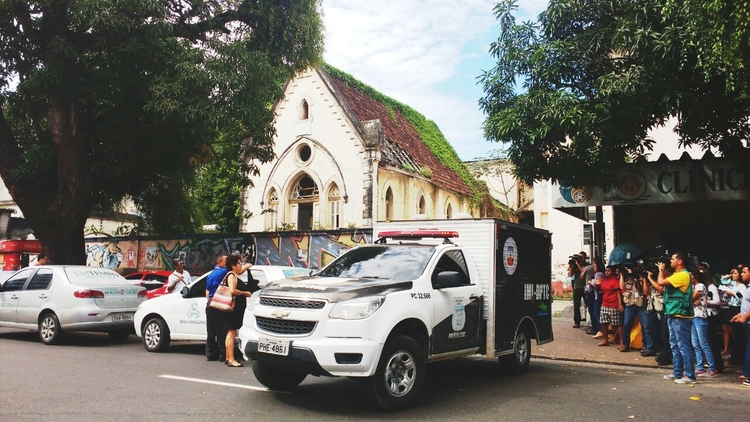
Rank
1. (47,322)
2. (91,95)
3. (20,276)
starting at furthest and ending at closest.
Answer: (91,95), (20,276), (47,322)

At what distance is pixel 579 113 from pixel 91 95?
38.9ft

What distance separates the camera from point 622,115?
36.8 feet

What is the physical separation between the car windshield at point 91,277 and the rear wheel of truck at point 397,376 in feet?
25.6

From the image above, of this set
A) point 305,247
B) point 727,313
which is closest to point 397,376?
point 727,313

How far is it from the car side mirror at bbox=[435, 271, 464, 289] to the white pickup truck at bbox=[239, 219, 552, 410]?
2 cm

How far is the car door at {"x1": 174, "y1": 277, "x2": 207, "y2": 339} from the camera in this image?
34.7 ft

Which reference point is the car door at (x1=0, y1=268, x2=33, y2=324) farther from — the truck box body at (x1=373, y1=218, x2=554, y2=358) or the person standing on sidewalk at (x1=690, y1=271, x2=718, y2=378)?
the person standing on sidewalk at (x1=690, y1=271, x2=718, y2=378)

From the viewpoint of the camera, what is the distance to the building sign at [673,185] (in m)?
12.8

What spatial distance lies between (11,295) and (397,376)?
975cm

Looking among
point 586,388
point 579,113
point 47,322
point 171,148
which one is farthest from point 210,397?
point 171,148

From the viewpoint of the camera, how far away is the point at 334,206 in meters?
27.7

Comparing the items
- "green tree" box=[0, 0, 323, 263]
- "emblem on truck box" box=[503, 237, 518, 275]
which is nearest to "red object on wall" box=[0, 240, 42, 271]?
"green tree" box=[0, 0, 323, 263]

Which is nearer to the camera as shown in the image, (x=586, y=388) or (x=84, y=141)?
(x=586, y=388)

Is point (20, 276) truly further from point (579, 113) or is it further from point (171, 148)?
point (579, 113)
